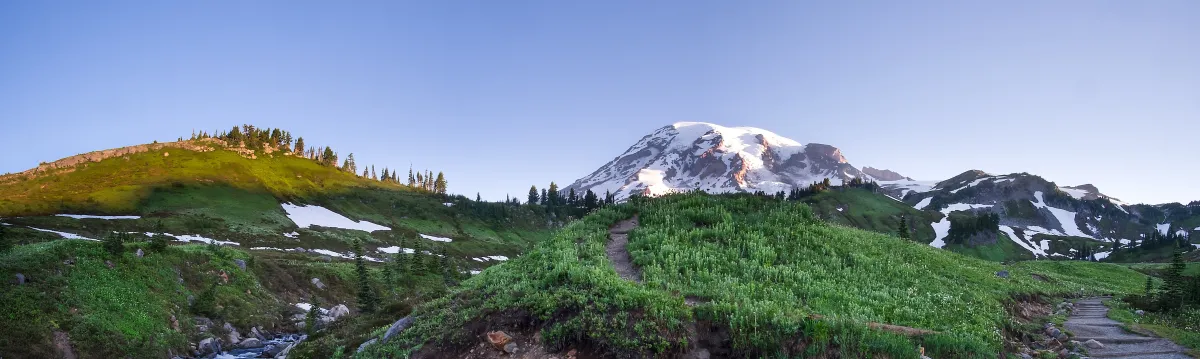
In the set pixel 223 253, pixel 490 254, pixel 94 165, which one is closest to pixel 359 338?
pixel 223 253

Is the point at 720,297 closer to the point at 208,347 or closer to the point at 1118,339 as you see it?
the point at 1118,339

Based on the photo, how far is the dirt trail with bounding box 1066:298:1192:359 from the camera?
13.5 meters

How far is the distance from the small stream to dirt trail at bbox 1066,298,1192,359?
33228mm

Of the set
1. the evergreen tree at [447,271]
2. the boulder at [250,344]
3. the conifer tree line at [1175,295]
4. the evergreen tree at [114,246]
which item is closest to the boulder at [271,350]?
the boulder at [250,344]

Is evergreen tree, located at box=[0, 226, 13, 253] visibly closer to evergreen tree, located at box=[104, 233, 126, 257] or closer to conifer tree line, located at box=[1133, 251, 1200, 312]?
evergreen tree, located at box=[104, 233, 126, 257]

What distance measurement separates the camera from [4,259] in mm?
23828

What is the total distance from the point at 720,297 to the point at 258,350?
26.7m

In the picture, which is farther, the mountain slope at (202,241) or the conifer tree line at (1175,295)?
the mountain slope at (202,241)

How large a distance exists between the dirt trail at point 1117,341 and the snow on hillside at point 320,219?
121421 mm

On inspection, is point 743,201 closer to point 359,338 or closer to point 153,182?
point 359,338

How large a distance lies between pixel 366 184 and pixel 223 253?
160239 millimetres

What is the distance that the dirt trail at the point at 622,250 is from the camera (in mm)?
15566

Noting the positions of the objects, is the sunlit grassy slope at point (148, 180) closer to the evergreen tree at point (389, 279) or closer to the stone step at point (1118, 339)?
the evergreen tree at point (389, 279)

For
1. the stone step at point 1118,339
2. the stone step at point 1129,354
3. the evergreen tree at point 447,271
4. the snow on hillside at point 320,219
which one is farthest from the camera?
the snow on hillside at point 320,219
